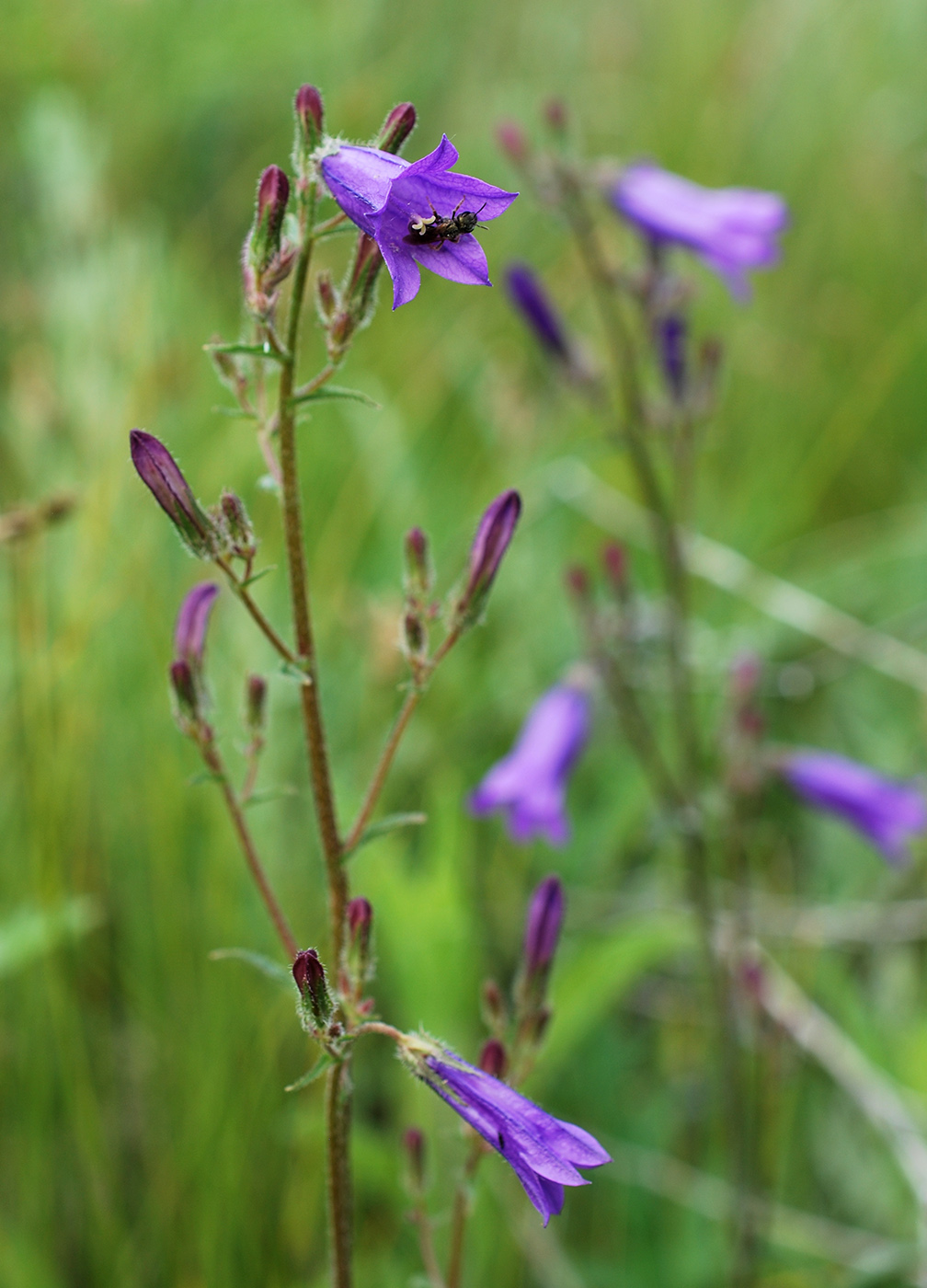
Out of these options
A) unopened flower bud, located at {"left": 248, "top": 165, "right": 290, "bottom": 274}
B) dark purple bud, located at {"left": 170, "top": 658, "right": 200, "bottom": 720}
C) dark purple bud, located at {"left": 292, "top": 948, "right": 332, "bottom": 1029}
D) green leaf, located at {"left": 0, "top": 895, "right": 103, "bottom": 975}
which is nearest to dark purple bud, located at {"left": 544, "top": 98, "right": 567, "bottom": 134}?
unopened flower bud, located at {"left": 248, "top": 165, "right": 290, "bottom": 274}

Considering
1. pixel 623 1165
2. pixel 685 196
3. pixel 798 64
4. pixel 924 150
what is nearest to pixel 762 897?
pixel 623 1165

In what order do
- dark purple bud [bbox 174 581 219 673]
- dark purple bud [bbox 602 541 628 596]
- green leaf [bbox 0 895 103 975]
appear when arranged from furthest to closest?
dark purple bud [bbox 602 541 628 596] → green leaf [bbox 0 895 103 975] → dark purple bud [bbox 174 581 219 673]

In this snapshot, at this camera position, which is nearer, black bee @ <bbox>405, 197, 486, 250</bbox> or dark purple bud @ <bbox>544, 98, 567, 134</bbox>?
black bee @ <bbox>405, 197, 486, 250</bbox>

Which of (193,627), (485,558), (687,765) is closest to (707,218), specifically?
(687,765)

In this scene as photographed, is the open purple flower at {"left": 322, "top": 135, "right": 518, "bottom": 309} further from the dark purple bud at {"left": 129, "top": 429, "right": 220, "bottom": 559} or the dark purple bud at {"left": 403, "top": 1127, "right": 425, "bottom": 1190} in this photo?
the dark purple bud at {"left": 403, "top": 1127, "right": 425, "bottom": 1190}

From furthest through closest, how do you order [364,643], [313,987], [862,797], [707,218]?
[364,643], [707,218], [862,797], [313,987]

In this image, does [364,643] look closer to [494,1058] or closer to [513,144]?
[513,144]

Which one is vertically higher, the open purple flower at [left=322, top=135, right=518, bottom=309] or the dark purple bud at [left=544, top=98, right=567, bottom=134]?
the dark purple bud at [left=544, top=98, right=567, bottom=134]
